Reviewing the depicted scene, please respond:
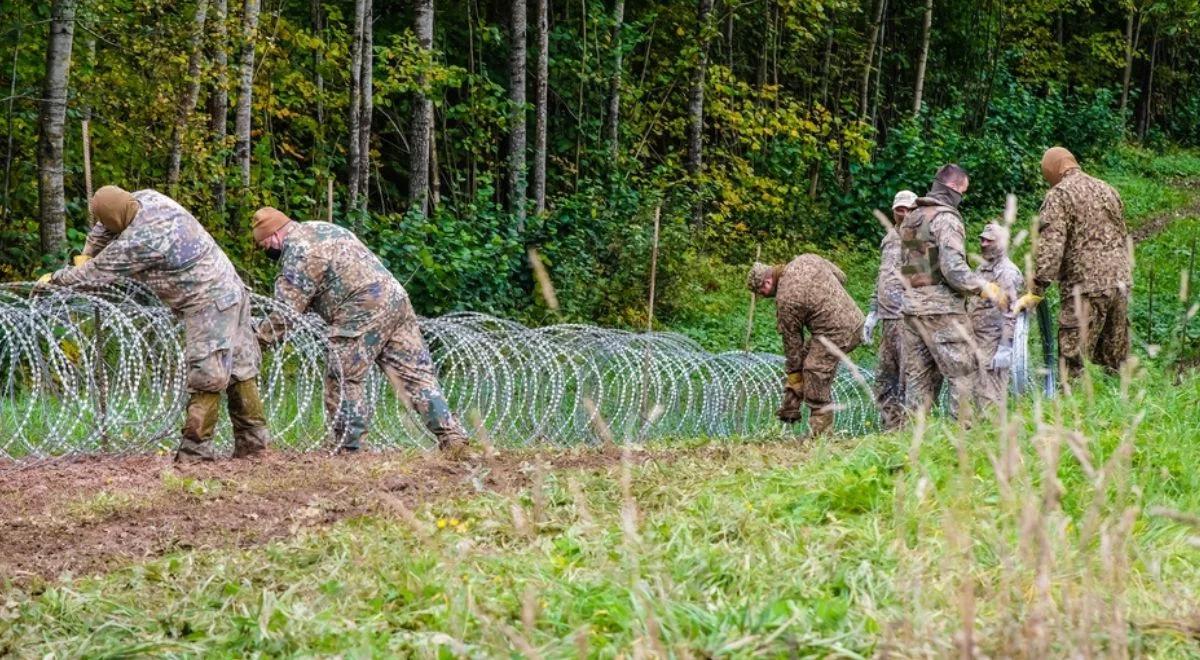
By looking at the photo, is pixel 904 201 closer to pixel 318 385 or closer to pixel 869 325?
pixel 869 325

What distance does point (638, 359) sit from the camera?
1278 centimetres

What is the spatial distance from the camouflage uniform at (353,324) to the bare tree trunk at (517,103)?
30.6 ft

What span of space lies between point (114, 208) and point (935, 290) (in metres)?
5.29

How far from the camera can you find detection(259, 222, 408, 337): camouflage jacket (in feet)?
32.8

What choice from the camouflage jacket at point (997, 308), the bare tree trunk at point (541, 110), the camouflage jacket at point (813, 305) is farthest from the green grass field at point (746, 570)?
the bare tree trunk at point (541, 110)

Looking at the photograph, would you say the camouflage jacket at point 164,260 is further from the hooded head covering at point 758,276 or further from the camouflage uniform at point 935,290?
the hooded head covering at point 758,276

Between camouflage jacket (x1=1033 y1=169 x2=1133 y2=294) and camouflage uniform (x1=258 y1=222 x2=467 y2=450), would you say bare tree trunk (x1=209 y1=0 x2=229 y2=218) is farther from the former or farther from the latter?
camouflage jacket (x1=1033 y1=169 x2=1133 y2=294)

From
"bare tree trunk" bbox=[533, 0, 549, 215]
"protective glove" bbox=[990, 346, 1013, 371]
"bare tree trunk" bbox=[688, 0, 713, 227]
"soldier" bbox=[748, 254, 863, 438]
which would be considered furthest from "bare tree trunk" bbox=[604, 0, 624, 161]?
"protective glove" bbox=[990, 346, 1013, 371]

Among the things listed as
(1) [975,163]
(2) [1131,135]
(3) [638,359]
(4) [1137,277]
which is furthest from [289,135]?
(2) [1131,135]

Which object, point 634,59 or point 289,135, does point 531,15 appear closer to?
point 634,59

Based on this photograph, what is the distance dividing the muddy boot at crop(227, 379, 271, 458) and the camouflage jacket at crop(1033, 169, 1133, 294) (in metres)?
5.47

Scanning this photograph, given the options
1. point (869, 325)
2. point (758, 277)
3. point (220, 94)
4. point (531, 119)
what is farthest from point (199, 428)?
point (531, 119)

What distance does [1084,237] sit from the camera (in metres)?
11.0

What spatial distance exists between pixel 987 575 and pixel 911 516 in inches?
34.1
